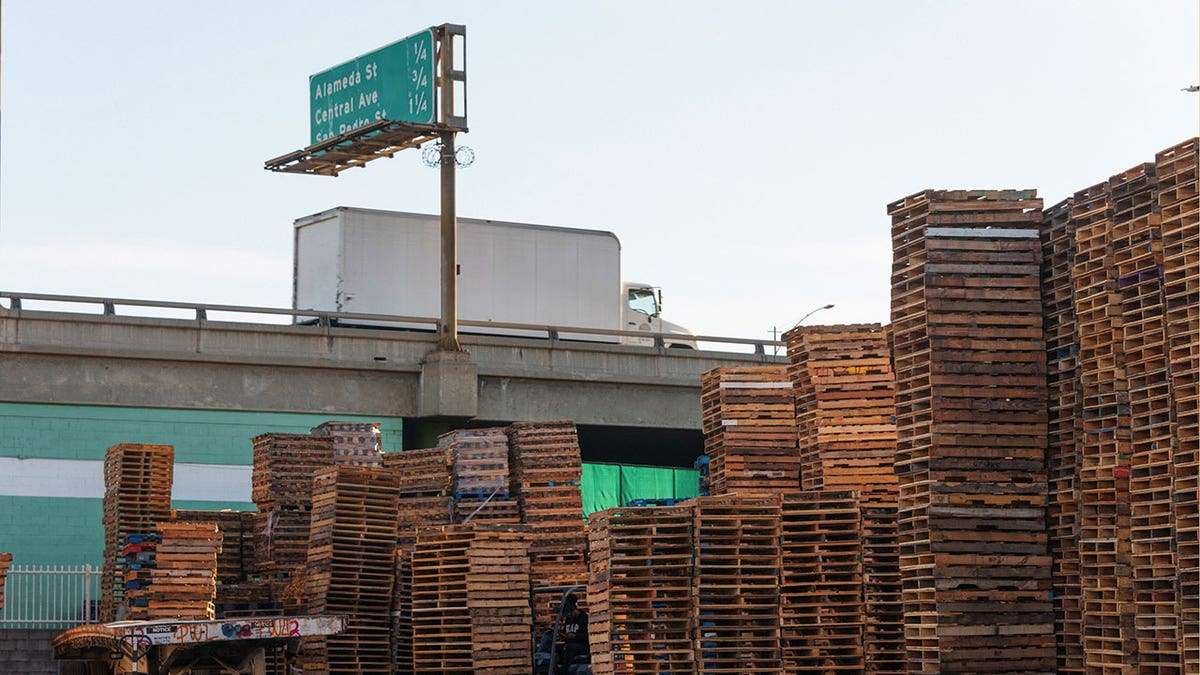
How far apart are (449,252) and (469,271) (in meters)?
1.31

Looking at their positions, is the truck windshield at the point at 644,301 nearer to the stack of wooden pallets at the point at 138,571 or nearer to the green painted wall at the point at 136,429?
the green painted wall at the point at 136,429

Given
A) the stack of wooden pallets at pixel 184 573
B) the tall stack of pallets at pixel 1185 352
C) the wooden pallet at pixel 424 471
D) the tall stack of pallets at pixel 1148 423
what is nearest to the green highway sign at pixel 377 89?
the wooden pallet at pixel 424 471

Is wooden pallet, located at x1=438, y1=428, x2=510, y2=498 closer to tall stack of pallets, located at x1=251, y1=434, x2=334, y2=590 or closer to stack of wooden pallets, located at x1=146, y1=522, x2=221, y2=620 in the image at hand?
tall stack of pallets, located at x1=251, y1=434, x2=334, y2=590

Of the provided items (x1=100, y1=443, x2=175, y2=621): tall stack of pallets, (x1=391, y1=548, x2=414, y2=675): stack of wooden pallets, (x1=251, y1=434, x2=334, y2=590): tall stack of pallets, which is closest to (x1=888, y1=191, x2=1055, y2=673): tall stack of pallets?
(x1=391, y1=548, x2=414, y2=675): stack of wooden pallets

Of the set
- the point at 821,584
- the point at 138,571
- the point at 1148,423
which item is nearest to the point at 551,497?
the point at 138,571

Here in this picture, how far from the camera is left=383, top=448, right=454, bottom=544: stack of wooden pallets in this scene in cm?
3049

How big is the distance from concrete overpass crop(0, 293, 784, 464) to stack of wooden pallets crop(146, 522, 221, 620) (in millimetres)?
9000

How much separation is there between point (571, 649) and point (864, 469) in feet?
18.1

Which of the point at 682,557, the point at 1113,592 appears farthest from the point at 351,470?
the point at 1113,592

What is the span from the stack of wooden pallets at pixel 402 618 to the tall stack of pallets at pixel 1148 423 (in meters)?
14.5

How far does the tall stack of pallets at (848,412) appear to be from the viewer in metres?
24.1

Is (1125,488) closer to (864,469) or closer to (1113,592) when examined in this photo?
(1113,592)

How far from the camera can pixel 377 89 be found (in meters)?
42.2

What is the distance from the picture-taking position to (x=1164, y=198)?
58.3ft
